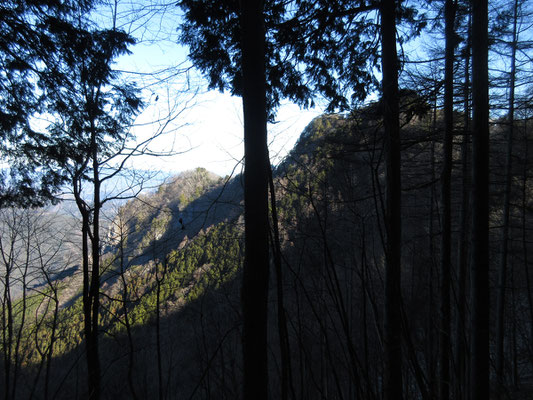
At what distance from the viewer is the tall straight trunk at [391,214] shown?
2.49 m

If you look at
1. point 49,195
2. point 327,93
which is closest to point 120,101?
point 49,195

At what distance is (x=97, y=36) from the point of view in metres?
4.00

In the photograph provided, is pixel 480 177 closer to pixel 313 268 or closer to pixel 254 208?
pixel 313 268

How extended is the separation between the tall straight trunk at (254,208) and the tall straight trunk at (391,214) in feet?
4.19

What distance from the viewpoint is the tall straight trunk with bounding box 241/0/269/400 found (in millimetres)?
1787

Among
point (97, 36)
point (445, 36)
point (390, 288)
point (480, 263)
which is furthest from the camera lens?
point (445, 36)

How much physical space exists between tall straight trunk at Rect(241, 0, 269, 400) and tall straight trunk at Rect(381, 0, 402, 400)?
4.19ft

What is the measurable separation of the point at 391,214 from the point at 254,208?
1.51 metres

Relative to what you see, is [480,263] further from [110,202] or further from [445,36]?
[110,202]

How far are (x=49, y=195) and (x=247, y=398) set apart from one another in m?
4.78

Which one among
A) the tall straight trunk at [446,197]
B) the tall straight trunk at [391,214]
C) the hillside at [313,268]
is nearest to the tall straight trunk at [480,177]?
the hillside at [313,268]

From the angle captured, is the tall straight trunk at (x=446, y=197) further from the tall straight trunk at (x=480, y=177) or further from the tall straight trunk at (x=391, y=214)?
the tall straight trunk at (x=391, y=214)

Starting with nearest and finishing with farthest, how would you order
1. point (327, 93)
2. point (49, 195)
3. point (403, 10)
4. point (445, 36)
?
point (403, 10), point (327, 93), point (445, 36), point (49, 195)

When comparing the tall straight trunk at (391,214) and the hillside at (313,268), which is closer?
the hillside at (313,268)
